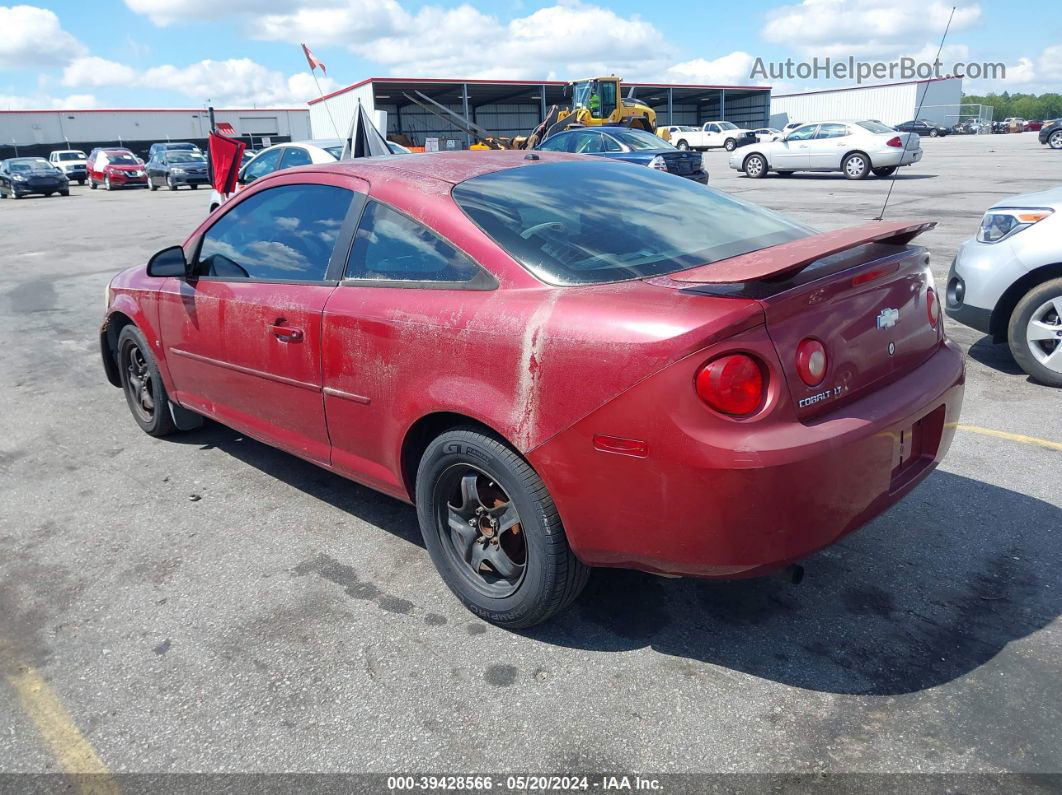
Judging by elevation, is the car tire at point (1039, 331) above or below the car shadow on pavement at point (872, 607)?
above

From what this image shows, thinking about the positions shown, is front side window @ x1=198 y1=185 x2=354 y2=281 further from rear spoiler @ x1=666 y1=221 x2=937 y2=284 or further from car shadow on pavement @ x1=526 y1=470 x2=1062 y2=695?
car shadow on pavement @ x1=526 y1=470 x2=1062 y2=695

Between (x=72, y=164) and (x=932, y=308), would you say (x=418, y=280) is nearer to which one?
(x=932, y=308)

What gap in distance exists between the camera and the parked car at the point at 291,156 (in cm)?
1297

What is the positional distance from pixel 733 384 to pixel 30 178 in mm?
36191

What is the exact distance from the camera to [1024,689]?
2.45 metres

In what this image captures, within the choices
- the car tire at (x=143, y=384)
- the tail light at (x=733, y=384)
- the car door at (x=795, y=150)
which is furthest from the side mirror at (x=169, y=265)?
the car door at (x=795, y=150)

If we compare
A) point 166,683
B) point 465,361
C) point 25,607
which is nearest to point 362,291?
point 465,361

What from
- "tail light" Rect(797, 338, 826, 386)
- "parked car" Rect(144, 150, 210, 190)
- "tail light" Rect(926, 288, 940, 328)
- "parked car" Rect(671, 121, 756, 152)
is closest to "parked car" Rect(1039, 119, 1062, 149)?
"parked car" Rect(671, 121, 756, 152)

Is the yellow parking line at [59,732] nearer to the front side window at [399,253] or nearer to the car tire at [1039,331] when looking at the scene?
the front side window at [399,253]

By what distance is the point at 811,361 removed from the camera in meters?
2.33

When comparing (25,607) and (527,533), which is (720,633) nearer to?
(527,533)

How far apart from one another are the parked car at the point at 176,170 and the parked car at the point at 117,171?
176 centimetres

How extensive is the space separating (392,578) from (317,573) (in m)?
0.32

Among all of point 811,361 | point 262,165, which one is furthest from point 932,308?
point 262,165
